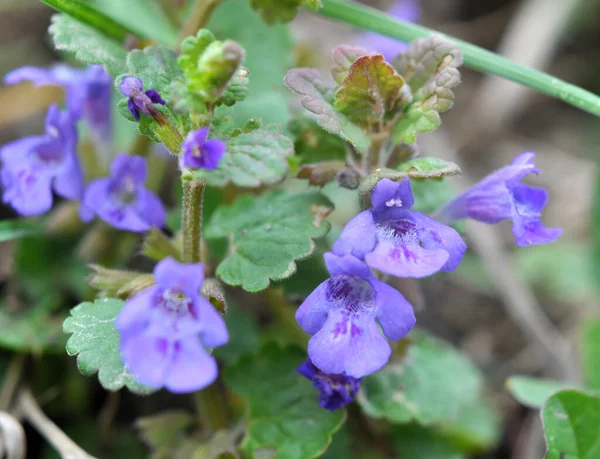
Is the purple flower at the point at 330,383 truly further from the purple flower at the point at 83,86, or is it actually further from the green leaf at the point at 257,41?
the green leaf at the point at 257,41

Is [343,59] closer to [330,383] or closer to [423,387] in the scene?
[330,383]

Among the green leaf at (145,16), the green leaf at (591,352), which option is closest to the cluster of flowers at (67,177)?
the green leaf at (145,16)

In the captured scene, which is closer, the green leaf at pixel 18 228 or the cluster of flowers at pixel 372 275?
the cluster of flowers at pixel 372 275

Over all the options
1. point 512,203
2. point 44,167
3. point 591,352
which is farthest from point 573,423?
point 44,167

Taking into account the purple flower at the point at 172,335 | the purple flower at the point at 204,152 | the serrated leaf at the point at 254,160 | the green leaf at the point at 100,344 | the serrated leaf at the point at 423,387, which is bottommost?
the serrated leaf at the point at 423,387

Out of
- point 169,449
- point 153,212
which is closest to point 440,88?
point 153,212

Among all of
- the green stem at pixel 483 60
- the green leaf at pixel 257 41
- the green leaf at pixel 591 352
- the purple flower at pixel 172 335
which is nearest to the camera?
the purple flower at pixel 172 335

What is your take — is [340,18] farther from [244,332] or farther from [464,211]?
[244,332]

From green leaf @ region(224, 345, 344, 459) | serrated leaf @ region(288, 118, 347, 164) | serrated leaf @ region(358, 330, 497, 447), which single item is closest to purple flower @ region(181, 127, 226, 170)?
serrated leaf @ region(288, 118, 347, 164)
